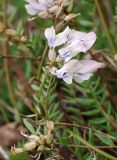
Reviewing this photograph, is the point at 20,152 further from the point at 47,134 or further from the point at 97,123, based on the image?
the point at 97,123

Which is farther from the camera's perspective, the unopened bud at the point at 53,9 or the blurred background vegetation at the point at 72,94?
the blurred background vegetation at the point at 72,94

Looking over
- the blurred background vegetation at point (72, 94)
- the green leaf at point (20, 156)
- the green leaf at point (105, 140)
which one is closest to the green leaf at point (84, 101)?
Result: the blurred background vegetation at point (72, 94)

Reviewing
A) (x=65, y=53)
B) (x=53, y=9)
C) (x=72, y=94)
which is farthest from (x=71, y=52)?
(x=72, y=94)

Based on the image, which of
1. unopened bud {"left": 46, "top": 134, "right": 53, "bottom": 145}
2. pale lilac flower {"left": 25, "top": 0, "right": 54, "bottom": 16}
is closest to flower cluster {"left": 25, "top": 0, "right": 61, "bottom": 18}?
pale lilac flower {"left": 25, "top": 0, "right": 54, "bottom": 16}

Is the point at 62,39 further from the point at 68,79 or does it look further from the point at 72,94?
the point at 72,94

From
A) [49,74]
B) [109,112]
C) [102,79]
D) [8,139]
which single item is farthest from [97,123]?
[8,139]

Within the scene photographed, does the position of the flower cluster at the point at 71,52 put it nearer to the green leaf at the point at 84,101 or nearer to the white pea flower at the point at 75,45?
A: the white pea flower at the point at 75,45

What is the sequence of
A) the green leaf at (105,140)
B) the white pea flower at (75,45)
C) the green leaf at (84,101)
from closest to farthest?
the white pea flower at (75,45) < the green leaf at (105,140) < the green leaf at (84,101)
